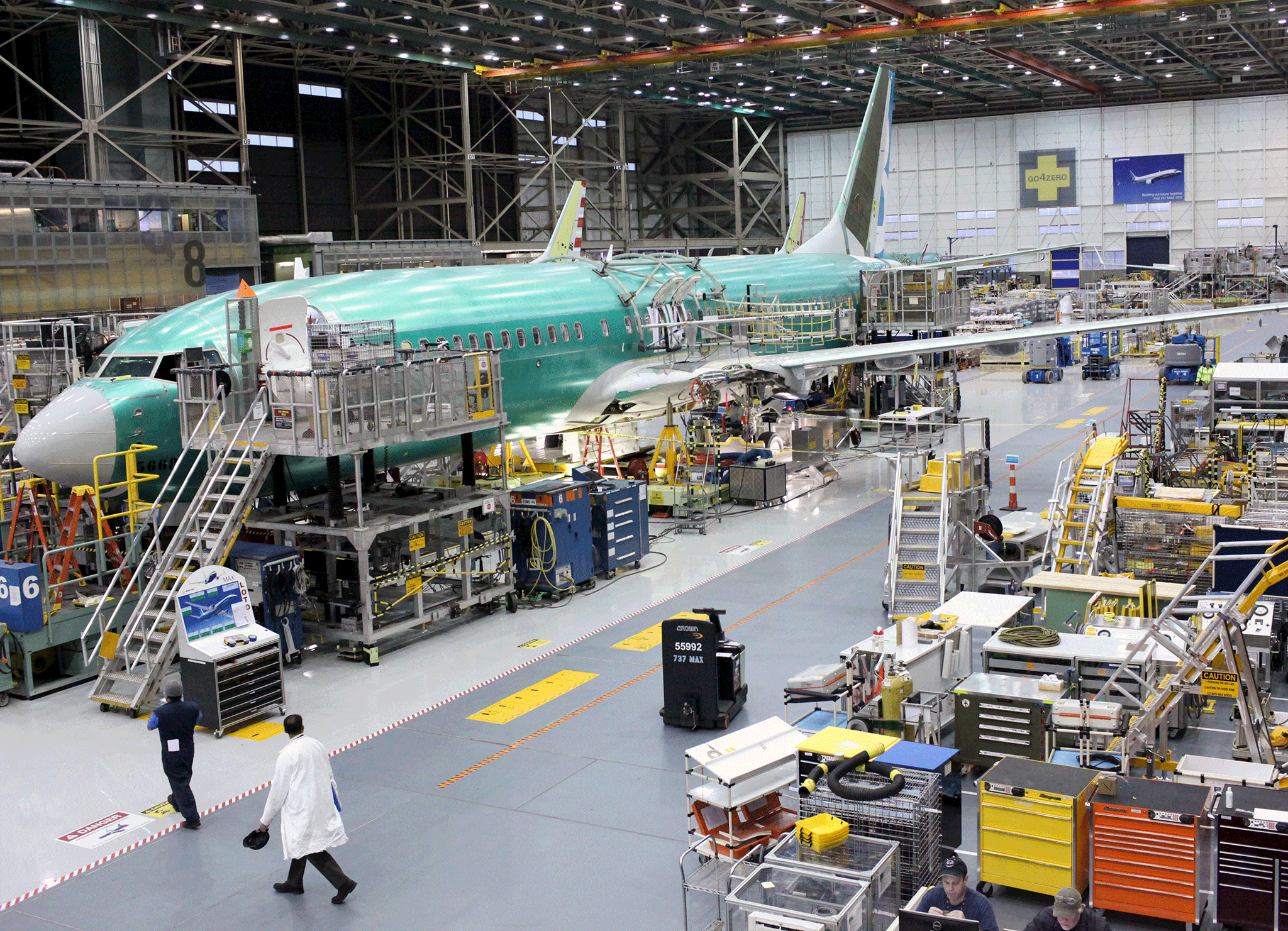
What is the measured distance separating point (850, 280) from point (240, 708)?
2636 centimetres

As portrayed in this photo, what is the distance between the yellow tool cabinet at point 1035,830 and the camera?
31.2 ft

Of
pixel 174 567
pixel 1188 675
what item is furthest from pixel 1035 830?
pixel 174 567

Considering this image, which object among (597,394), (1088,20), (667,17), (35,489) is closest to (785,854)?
(35,489)

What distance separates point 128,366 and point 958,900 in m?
15.1

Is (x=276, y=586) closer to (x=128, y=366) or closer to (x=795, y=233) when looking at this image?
(x=128, y=366)

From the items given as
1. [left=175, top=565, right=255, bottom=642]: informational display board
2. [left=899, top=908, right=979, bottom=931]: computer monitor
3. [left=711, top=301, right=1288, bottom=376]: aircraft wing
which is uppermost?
[left=711, top=301, right=1288, bottom=376]: aircraft wing

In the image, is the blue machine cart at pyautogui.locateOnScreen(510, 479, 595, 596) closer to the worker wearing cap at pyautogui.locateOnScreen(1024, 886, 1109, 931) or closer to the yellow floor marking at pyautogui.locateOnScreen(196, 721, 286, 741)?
the yellow floor marking at pyautogui.locateOnScreen(196, 721, 286, 741)

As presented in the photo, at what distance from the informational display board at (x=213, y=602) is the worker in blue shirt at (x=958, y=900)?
34.0 feet

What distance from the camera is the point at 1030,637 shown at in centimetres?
1283

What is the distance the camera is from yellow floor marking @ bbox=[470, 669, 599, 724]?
48.5 ft

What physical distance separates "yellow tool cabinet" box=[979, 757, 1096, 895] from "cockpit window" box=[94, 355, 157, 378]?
1387cm

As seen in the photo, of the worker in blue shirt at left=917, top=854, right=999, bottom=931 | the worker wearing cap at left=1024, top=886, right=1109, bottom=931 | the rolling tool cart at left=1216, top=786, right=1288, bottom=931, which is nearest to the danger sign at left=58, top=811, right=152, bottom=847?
the worker in blue shirt at left=917, top=854, right=999, bottom=931

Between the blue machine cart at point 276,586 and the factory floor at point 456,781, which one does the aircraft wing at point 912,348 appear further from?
the blue machine cart at point 276,586

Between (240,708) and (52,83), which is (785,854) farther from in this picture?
(52,83)
